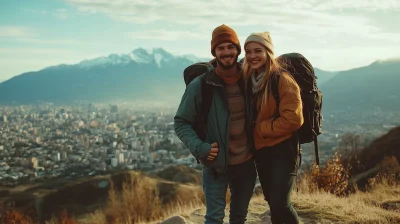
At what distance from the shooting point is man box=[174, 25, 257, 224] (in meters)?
2.58

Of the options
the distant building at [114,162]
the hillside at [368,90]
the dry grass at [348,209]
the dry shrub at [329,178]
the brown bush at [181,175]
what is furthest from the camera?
the hillside at [368,90]

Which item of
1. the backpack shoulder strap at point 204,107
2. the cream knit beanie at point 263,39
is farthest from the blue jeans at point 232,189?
the cream knit beanie at point 263,39

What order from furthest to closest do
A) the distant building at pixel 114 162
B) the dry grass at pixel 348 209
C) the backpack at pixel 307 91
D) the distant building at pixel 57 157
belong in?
1. the distant building at pixel 57 157
2. the distant building at pixel 114 162
3. the dry grass at pixel 348 209
4. the backpack at pixel 307 91

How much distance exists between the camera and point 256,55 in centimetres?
266

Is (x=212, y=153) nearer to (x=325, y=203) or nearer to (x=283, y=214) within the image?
(x=283, y=214)

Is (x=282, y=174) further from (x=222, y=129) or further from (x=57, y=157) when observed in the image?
(x=57, y=157)

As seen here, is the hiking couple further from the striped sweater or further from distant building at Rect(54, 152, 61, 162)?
distant building at Rect(54, 152, 61, 162)

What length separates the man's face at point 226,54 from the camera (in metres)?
2.65

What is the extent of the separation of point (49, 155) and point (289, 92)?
64728mm

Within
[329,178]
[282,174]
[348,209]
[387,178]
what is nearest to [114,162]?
[387,178]

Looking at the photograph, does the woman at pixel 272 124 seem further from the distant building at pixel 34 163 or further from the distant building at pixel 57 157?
the distant building at pixel 57 157

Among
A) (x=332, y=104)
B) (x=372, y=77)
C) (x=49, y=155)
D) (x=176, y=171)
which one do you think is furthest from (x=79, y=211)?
(x=372, y=77)

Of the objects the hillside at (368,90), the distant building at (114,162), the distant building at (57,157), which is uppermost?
the hillside at (368,90)

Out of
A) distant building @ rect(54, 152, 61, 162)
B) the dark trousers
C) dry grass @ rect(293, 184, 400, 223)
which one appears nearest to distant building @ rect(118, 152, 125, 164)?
distant building @ rect(54, 152, 61, 162)
